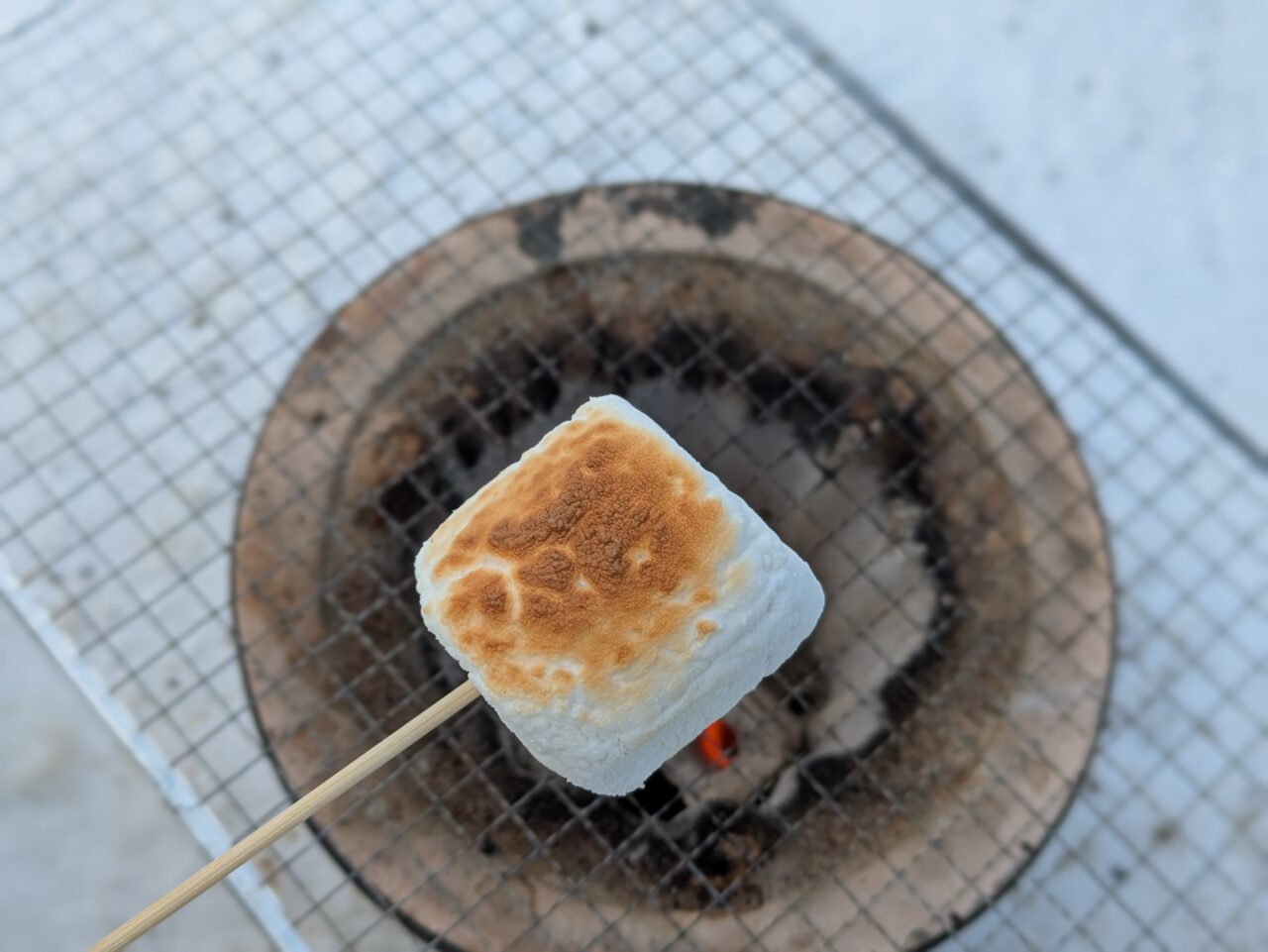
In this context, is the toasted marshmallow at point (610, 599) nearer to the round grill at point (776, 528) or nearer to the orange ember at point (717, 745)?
the orange ember at point (717, 745)

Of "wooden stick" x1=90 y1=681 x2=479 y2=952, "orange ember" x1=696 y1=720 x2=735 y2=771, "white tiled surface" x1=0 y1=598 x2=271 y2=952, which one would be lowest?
"orange ember" x1=696 y1=720 x2=735 y2=771

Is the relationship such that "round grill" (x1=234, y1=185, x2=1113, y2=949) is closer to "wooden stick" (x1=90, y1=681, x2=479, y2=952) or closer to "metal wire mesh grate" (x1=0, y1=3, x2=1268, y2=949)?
"metal wire mesh grate" (x1=0, y1=3, x2=1268, y2=949)

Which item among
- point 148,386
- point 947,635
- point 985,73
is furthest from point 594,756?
point 985,73

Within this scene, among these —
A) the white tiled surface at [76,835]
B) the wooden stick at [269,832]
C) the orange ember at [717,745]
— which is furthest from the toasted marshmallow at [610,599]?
the white tiled surface at [76,835]

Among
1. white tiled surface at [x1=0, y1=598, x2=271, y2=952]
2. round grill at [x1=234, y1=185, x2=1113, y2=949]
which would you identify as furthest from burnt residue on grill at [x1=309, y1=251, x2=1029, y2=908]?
white tiled surface at [x1=0, y1=598, x2=271, y2=952]

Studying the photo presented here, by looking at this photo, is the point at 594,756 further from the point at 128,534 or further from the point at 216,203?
the point at 216,203

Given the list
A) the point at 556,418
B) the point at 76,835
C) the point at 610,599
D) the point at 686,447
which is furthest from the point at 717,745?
the point at 76,835
